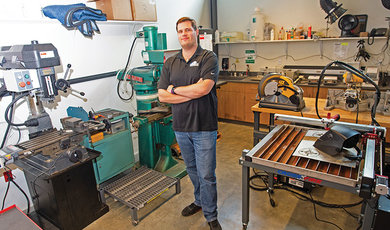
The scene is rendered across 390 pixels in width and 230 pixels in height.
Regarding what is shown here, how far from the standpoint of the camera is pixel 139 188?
250 cm

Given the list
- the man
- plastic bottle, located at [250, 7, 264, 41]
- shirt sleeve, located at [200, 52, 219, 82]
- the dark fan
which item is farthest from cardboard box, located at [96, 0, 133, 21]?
the dark fan

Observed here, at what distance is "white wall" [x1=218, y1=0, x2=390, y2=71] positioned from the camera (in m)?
3.70

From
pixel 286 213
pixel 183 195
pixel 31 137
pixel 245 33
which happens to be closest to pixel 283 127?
pixel 286 213

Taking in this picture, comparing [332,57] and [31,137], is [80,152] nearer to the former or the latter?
[31,137]

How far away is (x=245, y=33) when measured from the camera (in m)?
4.67

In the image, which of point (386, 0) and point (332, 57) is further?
point (332, 57)

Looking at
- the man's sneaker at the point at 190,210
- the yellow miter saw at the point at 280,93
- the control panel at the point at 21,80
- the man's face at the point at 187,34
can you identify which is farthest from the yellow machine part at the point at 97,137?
the yellow miter saw at the point at 280,93

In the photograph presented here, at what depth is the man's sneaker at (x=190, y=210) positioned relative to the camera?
2.29 metres

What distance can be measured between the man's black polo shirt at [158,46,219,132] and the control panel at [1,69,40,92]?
0.94 metres

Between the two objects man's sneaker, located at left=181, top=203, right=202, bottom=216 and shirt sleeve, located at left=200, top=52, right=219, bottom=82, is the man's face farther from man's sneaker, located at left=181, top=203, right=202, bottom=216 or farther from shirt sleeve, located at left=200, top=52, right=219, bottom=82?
man's sneaker, located at left=181, top=203, right=202, bottom=216

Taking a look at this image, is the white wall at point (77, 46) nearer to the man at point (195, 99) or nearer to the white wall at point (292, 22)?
the man at point (195, 99)

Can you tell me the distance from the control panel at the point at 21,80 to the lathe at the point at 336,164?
1496mm

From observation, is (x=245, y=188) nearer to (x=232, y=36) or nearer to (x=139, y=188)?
(x=139, y=188)

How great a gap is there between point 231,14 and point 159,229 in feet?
12.8
